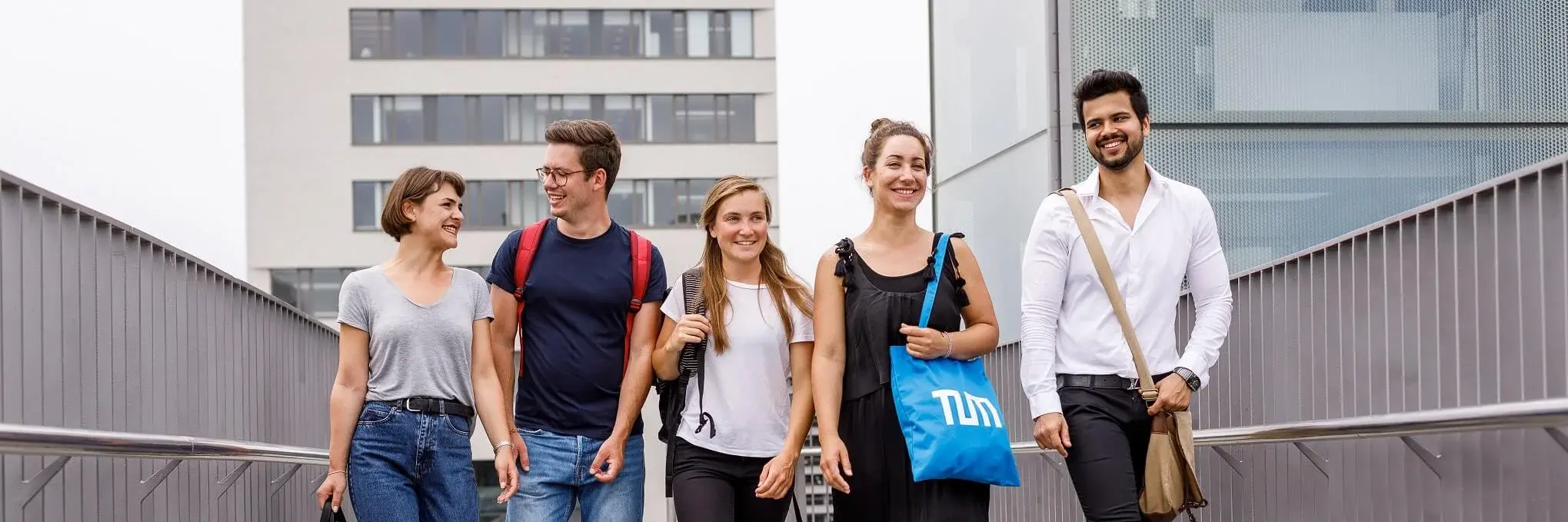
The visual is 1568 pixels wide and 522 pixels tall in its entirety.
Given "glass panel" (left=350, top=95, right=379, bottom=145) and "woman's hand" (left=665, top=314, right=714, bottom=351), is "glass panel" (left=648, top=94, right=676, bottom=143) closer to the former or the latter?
"glass panel" (left=350, top=95, right=379, bottom=145)

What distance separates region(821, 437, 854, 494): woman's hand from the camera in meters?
4.49

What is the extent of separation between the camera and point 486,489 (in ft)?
190

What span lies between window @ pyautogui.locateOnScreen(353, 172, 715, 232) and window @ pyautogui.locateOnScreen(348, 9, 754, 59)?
14.0 ft

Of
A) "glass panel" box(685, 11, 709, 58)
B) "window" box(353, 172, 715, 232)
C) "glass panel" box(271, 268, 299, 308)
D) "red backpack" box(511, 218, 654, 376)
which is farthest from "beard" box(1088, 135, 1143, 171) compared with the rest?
"glass panel" box(271, 268, 299, 308)

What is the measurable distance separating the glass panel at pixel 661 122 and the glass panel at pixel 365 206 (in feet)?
30.4

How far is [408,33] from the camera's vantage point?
57312mm

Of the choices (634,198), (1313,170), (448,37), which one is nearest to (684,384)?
(1313,170)

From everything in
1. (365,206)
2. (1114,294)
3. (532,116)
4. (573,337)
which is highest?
(532,116)

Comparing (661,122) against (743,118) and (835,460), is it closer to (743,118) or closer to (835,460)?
(743,118)

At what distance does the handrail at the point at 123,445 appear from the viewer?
3.42 metres

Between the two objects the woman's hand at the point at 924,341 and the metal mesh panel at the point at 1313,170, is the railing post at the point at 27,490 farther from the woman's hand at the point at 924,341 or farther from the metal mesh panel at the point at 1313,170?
the metal mesh panel at the point at 1313,170

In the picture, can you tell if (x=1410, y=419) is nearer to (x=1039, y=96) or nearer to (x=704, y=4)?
(x=1039, y=96)

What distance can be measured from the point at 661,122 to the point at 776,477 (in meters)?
54.0

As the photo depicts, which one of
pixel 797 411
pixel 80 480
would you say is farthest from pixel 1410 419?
pixel 80 480
